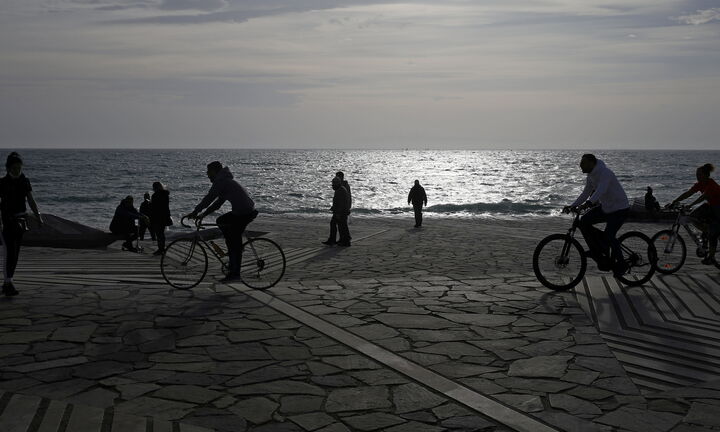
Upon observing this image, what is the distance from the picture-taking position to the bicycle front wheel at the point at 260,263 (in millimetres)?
8797

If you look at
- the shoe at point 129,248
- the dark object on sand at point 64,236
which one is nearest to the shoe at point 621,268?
the shoe at point 129,248

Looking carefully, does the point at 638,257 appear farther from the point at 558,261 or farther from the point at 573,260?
the point at 558,261

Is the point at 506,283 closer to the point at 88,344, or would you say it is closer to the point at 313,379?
the point at 313,379

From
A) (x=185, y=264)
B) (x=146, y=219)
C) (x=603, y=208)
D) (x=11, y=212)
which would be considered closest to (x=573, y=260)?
(x=603, y=208)

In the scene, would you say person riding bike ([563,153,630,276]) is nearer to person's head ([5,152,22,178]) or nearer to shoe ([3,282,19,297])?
person's head ([5,152,22,178])

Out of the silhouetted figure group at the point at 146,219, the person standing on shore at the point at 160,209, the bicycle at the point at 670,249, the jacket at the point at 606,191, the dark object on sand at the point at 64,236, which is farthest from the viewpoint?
the dark object on sand at the point at 64,236

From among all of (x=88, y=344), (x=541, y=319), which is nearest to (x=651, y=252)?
(x=541, y=319)

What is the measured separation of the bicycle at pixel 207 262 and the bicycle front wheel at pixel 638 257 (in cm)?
469

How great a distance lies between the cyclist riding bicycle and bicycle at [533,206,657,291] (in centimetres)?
151

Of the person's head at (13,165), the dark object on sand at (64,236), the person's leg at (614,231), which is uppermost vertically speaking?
the person's head at (13,165)

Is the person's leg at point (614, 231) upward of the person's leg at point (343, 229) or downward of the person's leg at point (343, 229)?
upward

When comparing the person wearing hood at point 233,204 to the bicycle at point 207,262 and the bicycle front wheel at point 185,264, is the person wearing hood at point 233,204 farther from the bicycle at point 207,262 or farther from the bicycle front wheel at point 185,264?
the bicycle front wheel at point 185,264

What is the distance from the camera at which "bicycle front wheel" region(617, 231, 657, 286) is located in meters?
8.70

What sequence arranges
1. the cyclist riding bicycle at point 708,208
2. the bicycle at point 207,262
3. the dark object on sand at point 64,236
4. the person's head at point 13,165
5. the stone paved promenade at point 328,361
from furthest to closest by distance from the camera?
the dark object on sand at point 64,236, the cyclist riding bicycle at point 708,208, the bicycle at point 207,262, the person's head at point 13,165, the stone paved promenade at point 328,361
